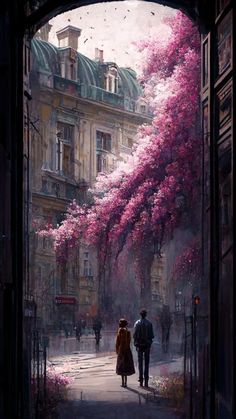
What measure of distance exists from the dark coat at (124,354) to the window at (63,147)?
1743 mm

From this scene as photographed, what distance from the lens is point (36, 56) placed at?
28.4 ft

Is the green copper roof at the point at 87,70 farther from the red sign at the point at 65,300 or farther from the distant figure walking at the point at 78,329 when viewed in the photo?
the distant figure walking at the point at 78,329

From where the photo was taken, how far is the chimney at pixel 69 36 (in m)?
8.73

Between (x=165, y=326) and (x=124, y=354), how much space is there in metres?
0.49

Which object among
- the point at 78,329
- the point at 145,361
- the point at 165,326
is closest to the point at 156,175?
the point at 165,326

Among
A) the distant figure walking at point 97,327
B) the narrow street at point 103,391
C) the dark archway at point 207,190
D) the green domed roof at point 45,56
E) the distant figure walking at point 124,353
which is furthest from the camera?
the green domed roof at point 45,56

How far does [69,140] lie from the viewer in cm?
877

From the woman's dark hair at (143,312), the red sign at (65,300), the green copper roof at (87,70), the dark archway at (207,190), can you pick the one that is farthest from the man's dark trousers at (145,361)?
the green copper roof at (87,70)

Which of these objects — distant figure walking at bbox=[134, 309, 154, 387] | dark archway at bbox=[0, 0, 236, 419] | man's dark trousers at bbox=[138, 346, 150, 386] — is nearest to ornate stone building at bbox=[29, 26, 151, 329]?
dark archway at bbox=[0, 0, 236, 419]

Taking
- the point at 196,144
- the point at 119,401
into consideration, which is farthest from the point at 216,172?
the point at 119,401

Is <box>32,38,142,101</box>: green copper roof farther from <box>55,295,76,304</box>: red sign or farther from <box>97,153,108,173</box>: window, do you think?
<box>55,295,76,304</box>: red sign

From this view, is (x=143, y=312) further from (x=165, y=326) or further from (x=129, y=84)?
(x=129, y=84)

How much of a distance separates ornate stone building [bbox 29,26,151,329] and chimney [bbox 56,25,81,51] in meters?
0.01

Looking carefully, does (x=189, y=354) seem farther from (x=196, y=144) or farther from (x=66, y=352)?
(x=196, y=144)
